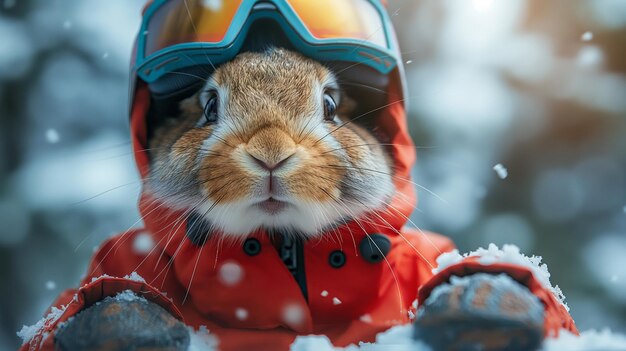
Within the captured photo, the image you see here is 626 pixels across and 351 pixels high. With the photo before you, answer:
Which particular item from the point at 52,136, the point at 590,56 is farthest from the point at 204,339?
the point at 590,56

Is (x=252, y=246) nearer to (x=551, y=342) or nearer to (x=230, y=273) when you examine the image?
(x=230, y=273)

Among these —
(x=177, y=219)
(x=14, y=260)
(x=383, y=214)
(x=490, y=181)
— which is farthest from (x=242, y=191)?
(x=490, y=181)

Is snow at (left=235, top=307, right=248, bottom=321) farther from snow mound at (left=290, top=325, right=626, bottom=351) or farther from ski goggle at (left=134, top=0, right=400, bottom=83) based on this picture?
ski goggle at (left=134, top=0, right=400, bottom=83)

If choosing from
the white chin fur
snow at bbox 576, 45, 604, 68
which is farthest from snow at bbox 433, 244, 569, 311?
snow at bbox 576, 45, 604, 68

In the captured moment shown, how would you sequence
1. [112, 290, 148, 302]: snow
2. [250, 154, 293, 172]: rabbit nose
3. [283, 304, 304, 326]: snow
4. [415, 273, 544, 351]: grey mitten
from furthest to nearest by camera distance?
1. [283, 304, 304, 326]: snow
2. [250, 154, 293, 172]: rabbit nose
3. [112, 290, 148, 302]: snow
4. [415, 273, 544, 351]: grey mitten

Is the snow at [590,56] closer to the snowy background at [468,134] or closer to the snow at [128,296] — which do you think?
the snowy background at [468,134]

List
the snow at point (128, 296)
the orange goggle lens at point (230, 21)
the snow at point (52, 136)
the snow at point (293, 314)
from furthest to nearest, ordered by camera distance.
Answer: the snow at point (52, 136), the orange goggle lens at point (230, 21), the snow at point (293, 314), the snow at point (128, 296)

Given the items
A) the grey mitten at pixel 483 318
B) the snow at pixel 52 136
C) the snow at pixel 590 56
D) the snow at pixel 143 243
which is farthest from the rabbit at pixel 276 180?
the snow at pixel 590 56
